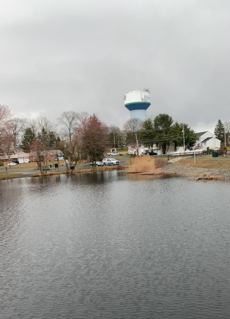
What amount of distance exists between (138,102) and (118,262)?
104488 mm

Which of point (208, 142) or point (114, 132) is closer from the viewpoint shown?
point (208, 142)

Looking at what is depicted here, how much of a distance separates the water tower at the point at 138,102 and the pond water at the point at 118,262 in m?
93.9

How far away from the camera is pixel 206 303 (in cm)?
874

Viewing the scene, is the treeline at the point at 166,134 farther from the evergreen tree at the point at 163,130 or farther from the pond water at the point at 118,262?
the pond water at the point at 118,262

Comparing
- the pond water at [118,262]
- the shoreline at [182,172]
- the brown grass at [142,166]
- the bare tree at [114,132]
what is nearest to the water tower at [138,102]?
the bare tree at [114,132]

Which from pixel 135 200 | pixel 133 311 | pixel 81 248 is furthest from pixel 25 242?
pixel 135 200

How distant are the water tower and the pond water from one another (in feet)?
308

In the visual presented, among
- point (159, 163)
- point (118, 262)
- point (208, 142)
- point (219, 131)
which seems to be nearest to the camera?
point (118, 262)

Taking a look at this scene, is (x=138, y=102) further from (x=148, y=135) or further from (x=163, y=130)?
(x=163, y=130)

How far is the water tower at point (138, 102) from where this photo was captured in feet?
373

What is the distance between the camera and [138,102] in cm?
11300

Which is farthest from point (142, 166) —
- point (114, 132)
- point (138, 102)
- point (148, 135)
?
point (114, 132)

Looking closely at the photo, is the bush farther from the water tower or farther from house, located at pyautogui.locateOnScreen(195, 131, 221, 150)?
the water tower

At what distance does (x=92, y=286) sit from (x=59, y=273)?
186cm
